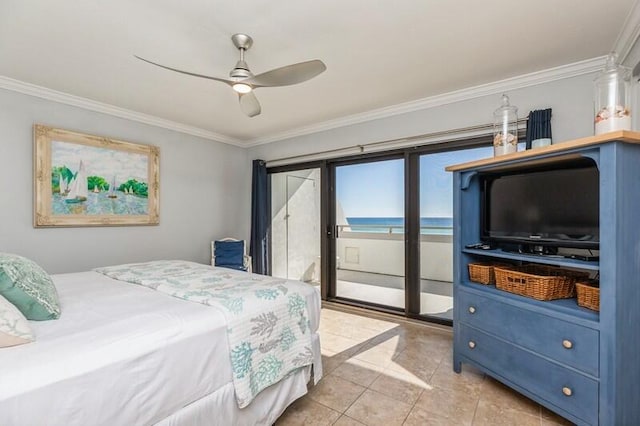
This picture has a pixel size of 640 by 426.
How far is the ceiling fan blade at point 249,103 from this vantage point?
227 cm

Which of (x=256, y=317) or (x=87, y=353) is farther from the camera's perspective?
(x=256, y=317)

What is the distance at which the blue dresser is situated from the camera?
1.47m

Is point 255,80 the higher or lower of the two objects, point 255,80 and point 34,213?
the higher

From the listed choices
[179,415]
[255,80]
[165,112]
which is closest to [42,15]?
[255,80]

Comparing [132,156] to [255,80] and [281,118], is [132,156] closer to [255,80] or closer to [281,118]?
[281,118]

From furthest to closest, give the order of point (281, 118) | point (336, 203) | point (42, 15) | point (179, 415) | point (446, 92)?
point (336, 203) → point (281, 118) → point (446, 92) → point (42, 15) → point (179, 415)

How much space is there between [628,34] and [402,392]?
279cm

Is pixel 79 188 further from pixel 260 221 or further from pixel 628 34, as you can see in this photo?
pixel 628 34

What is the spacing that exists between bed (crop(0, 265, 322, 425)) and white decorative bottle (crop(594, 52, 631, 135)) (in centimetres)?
217

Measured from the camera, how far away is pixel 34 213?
9.41ft

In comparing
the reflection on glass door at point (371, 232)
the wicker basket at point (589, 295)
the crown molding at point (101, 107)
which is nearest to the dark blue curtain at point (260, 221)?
the crown molding at point (101, 107)

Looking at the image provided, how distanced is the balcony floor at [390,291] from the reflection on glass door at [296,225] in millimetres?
459

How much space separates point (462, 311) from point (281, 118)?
113 inches

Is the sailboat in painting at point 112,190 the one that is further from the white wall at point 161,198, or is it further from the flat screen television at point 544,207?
the flat screen television at point 544,207
